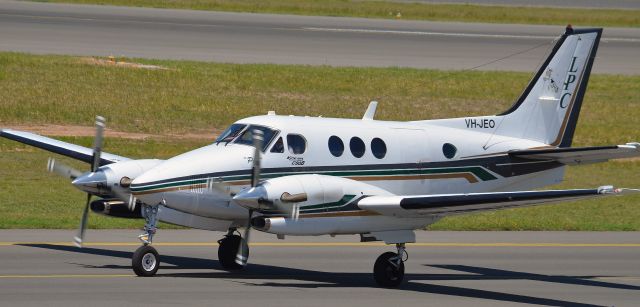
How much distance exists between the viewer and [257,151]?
20469 millimetres

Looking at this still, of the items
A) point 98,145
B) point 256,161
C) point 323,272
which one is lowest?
point 323,272

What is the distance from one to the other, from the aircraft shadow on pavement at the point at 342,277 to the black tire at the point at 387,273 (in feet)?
0.66

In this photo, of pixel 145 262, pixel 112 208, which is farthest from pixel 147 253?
pixel 112 208

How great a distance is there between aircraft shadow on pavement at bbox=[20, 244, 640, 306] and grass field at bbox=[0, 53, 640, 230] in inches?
466

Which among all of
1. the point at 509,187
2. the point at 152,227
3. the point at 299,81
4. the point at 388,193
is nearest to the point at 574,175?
the point at 299,81

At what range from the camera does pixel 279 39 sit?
187ft

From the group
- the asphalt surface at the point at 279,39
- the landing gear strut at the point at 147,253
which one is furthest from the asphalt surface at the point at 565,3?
the landing gear strut at the point at 147,253

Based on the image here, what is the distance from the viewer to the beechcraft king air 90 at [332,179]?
795 inches

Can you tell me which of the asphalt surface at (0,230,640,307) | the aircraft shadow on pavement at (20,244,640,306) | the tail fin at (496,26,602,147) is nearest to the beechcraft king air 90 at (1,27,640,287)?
the aircraft shadow on pavement at (20,244,640,306)

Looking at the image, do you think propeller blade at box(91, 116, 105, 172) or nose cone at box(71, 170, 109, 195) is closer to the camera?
nose cone at box(71, 170, 109, 195)

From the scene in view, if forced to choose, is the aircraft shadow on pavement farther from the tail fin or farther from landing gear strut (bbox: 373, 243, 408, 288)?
the tail fin

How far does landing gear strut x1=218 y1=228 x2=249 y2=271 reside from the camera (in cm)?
2242

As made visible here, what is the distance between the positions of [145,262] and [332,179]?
11.8 feet

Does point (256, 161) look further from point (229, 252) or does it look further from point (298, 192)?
point (229, 252)
